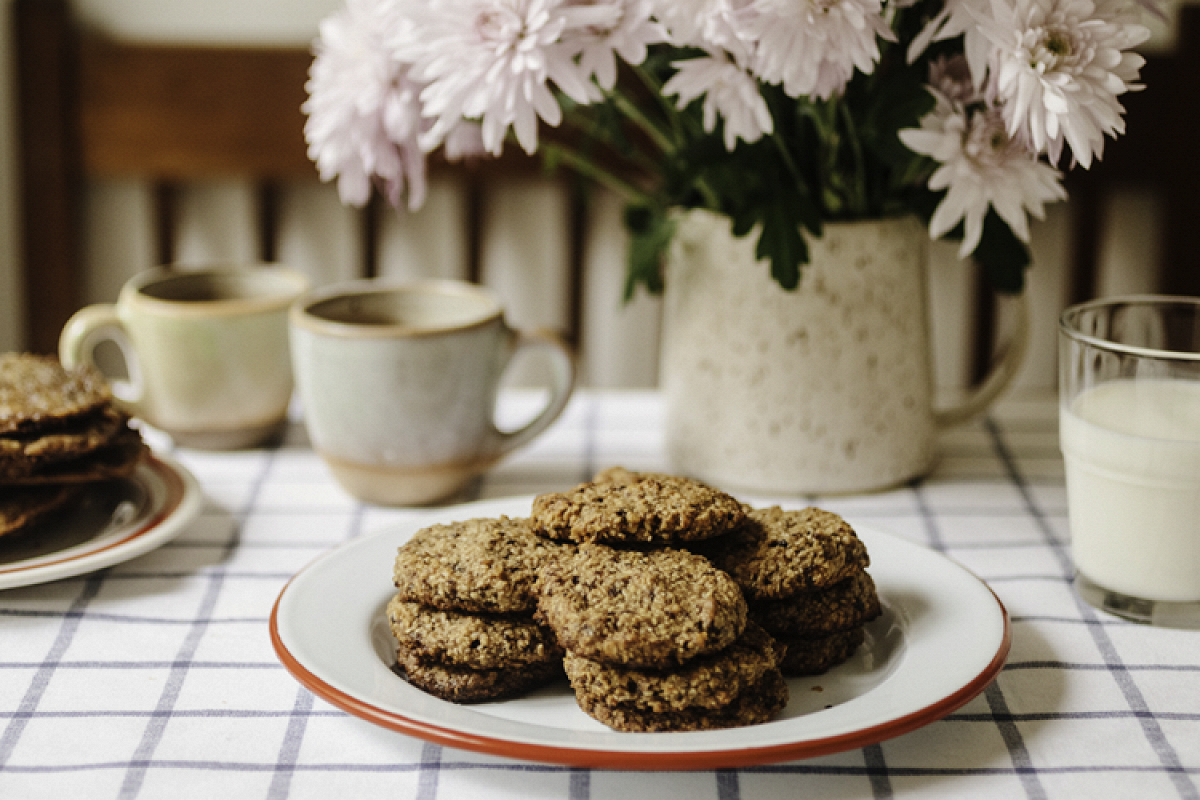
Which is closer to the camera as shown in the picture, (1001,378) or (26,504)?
(26,504)

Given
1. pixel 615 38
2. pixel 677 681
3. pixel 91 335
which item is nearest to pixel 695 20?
pixel 615 38

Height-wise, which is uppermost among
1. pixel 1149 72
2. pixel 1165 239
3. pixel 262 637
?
pixel 1149 72

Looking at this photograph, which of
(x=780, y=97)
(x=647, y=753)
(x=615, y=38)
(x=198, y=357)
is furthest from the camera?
(x=198, y=357)

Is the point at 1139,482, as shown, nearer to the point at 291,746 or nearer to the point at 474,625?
the point at 474,625

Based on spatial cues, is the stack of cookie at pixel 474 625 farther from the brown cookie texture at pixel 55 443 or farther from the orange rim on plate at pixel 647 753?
the brown cookie texture at pixel 55 443

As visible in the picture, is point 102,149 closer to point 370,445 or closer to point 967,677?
point 370,445

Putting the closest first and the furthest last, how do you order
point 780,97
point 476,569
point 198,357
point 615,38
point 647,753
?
point 647,753
point 476,569
point 615,38
point 780,97
point 198,357

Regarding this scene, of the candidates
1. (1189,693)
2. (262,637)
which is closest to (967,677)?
(1189,693)

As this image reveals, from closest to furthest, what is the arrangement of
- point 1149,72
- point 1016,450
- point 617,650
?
point 617,650 → point 1016,450 → point 1149,72
